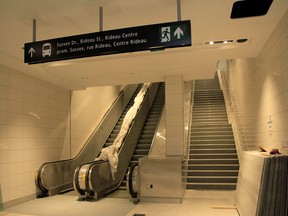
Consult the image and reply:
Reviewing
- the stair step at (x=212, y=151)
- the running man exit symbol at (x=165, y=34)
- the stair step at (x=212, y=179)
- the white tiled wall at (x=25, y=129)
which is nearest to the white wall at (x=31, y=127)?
the white tiled wall at (x=25, y=129)

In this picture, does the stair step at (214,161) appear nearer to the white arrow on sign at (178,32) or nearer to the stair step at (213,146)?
the stair step at (213,146)

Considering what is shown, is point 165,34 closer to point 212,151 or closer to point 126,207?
point 126,207

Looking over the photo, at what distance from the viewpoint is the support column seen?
7.89 meters

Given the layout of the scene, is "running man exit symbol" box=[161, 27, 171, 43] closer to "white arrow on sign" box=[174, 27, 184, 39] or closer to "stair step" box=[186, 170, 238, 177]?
"white arrow on sign" box=[174, 27, 184, 39]

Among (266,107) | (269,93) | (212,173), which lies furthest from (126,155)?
(269,93)

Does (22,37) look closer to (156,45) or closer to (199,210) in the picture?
(156,45)

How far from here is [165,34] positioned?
3.59 meters

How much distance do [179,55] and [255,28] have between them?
184cm

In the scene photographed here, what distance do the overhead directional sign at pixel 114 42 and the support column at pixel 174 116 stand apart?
180 inches

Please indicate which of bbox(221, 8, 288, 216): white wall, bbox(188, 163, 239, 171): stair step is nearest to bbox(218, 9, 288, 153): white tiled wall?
bbox(221, 8, 288, 216): white wall

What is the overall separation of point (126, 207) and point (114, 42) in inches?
169

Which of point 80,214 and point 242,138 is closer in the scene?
point 80,214

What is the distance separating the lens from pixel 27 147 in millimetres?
7598

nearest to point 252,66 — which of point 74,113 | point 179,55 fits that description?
point 179,55
